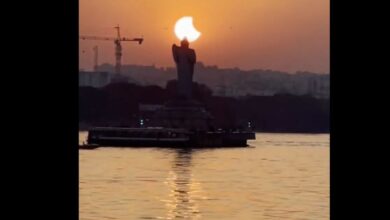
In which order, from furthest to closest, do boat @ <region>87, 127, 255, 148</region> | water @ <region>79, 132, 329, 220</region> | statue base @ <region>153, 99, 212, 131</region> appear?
statue base @ <region>153, 99, 212, 131</region> → boat @ <region>87, 127, 255, 148</region> → water @ <region>79, 132, 329, 220</region>

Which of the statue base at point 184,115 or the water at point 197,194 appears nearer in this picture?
the water at point 197,194

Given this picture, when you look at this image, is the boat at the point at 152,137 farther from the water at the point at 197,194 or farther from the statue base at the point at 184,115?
the water at the point at 197,194

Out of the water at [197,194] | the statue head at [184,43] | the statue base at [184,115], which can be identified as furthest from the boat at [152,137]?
the water at [197,194]

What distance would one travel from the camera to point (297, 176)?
287ft

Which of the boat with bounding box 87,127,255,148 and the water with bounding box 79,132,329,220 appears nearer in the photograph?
the water with bounding box 79,132,329,220

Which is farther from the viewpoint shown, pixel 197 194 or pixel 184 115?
pixel 184 115

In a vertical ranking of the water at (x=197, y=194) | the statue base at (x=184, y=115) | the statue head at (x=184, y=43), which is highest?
the statue head at (x=184, y=43)

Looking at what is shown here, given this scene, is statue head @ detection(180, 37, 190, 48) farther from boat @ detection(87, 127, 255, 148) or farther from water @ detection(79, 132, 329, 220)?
water @ detection(79, 132, 329, 220)

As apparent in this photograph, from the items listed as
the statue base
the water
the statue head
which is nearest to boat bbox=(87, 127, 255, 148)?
the statue base

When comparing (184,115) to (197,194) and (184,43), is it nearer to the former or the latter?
(184,43)

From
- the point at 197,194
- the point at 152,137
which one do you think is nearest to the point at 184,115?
the point at 152,137
